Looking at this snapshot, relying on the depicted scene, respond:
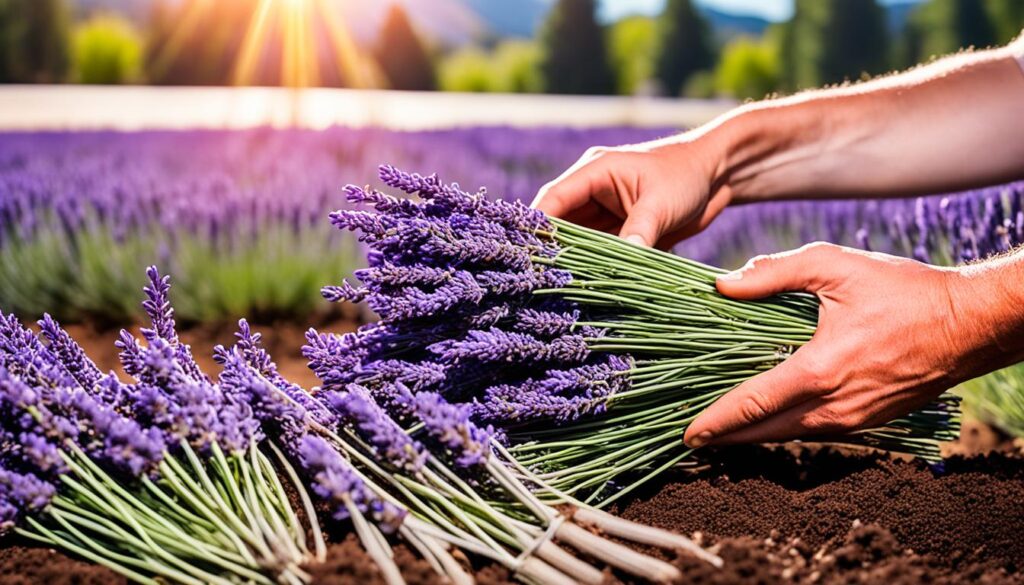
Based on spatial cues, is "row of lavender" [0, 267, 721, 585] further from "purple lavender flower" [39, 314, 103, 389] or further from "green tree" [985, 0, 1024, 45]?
"green tree" [985, 0, 1024, 45]

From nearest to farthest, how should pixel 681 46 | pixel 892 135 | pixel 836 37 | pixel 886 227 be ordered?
pixel 892 135, pixel 886 227, pixel 836 37, pixel 681 46

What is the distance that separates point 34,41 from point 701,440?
111ft

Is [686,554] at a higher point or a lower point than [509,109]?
lower

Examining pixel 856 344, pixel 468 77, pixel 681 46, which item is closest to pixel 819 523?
pixel 856 344

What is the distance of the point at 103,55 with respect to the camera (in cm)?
3478

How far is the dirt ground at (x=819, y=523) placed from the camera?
1.17 metres

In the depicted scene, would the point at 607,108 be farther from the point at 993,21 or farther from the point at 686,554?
the point at 686,554

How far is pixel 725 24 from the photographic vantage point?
151000 millimetres

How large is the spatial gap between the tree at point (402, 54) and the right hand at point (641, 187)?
3489 cm

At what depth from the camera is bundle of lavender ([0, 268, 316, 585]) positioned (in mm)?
1193

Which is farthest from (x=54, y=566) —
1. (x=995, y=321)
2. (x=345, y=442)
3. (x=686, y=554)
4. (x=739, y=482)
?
(x=995, y=321)

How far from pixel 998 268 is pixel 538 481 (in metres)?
0.84

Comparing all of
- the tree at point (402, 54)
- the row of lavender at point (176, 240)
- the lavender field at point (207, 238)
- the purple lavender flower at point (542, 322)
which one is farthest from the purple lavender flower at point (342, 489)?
the tree at point (402, 54)

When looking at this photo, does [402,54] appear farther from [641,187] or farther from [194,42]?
[641,187]
